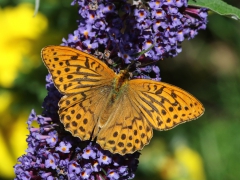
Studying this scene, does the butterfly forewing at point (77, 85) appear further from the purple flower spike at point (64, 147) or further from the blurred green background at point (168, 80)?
the blurred green background at point (168, 80)

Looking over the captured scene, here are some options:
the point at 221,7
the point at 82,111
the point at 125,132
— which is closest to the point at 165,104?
the point at 125,132

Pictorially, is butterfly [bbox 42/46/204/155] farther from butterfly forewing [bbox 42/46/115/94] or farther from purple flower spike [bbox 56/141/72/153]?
purple flower spike [bbox 56/141/72/153]

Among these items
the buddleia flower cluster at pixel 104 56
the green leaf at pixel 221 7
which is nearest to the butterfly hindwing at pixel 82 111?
the buddleia flower cluster at pixel 104 56

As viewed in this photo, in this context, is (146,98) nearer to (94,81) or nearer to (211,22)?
(94,81)

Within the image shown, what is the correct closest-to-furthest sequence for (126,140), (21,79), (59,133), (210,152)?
(126,140)
(59,133)
(21,79)
(210,152)

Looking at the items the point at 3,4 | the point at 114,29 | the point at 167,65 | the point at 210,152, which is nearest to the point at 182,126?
the point at 210,152

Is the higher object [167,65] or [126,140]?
[126,140]

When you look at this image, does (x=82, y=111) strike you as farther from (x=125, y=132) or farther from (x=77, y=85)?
(x=125, y=132)
